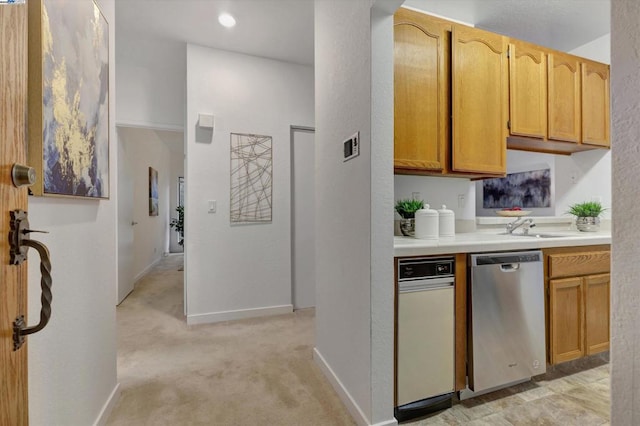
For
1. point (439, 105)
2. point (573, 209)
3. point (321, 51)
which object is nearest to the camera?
point (439, 105)

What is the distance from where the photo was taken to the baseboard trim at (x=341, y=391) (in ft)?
4.69

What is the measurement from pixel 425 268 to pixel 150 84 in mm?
3398

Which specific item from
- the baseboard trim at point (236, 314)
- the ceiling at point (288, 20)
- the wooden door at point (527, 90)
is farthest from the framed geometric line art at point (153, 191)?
the wooden door at point (527, 90)

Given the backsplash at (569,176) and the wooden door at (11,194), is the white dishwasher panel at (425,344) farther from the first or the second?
the wooden door at (11,194)

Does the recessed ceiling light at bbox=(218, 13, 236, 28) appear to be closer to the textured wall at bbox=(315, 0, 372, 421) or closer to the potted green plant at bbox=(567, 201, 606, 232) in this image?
the textured wall at bbox=(315, 0, 372, 421)

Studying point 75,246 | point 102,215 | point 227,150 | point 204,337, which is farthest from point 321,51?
point 204,337

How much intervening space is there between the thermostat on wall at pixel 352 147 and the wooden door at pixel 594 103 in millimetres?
2220

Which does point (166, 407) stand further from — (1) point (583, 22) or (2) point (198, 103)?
(1) point (583, 22)

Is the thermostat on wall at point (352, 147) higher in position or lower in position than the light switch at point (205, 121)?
lower

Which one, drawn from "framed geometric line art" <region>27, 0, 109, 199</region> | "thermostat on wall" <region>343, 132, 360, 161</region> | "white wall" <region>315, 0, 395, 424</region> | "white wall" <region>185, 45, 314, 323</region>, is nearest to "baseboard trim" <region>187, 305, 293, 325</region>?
"white wall" <region>185, 45, 314, 323</region>

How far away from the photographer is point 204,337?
250cm

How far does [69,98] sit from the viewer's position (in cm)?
110

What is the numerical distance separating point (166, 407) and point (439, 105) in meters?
2.42

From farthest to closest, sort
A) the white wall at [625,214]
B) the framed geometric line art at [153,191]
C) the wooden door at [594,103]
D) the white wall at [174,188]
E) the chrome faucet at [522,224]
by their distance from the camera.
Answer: the white wall at [174,188] → the framed geometric line art at [153,191] → the wooden door at [594,103] → the chrome faucet at [522,224] → the white wall at [625,214]
